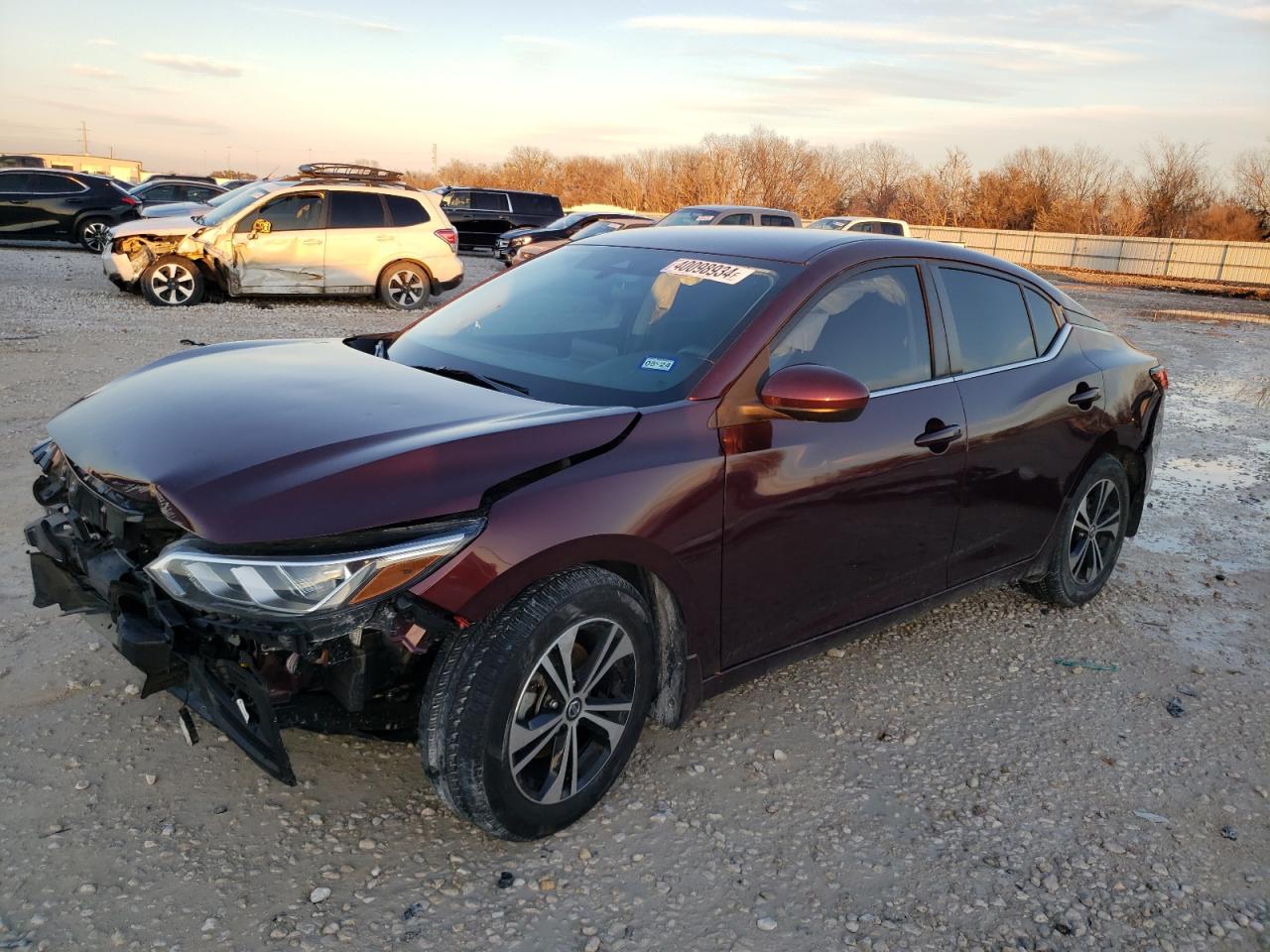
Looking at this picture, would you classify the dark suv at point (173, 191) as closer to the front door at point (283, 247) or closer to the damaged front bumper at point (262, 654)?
the front door at point (283, 247)

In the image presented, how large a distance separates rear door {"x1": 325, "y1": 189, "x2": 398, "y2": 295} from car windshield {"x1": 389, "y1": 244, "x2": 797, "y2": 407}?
10775mm

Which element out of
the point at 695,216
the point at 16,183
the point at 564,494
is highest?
the point at 695,216

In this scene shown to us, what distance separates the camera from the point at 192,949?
2408 mm

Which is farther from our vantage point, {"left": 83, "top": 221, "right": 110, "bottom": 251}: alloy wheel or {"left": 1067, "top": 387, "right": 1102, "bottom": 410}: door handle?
{"left": 83, "top": 221, "right": 110, "bottom": 251}: alloy wheel

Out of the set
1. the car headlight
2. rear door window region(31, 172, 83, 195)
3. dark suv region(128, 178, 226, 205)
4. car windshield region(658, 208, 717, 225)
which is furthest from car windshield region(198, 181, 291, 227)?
the car headlight

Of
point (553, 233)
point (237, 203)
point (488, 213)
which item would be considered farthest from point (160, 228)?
point (488, 213)

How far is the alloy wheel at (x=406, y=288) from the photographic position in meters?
14.7

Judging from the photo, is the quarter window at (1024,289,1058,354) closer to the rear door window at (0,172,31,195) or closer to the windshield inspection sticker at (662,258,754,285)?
the windshield inspection sticker at (662,258,754,285)

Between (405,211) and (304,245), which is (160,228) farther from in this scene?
(405,211)

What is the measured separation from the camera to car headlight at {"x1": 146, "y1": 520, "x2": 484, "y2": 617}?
2.43m

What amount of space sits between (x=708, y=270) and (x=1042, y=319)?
1806mm

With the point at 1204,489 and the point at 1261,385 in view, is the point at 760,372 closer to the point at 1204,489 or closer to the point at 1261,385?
the point at 1204,489

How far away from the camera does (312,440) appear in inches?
107

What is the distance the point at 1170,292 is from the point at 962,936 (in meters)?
34.2
